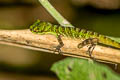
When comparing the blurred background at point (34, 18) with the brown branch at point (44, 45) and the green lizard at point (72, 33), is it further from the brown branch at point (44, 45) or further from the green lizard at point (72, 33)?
the brown branch at point (44, 45)

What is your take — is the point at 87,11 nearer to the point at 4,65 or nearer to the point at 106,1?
the point at 106,1

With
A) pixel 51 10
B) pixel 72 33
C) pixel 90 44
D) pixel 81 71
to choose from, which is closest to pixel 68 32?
pixel 72 33

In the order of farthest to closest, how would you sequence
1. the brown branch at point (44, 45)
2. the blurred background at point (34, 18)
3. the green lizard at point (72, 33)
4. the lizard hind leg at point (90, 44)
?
the blurred background at point (34, 18), the green lizard at point (72, 33), the lizard hind leg at point (90, 44), the brown branch at point (44, 45)

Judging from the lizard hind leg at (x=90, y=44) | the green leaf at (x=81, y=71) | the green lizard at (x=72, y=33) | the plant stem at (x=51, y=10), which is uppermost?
the plant stem at (x=51, y=10)

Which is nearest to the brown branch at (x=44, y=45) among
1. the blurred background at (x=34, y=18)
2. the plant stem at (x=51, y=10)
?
the plant stem at (x=51, y=10)

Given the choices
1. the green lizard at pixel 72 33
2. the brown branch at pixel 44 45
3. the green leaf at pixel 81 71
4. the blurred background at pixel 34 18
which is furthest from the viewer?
the blurred background at pixel 34 18

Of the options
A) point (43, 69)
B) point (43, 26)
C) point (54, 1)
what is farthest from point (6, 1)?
point (43, 26)

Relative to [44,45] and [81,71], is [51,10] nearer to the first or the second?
[44,45]

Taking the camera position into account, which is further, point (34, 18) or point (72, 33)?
point (34, 18)

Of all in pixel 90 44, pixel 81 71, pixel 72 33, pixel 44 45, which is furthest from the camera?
pixel 72 33
